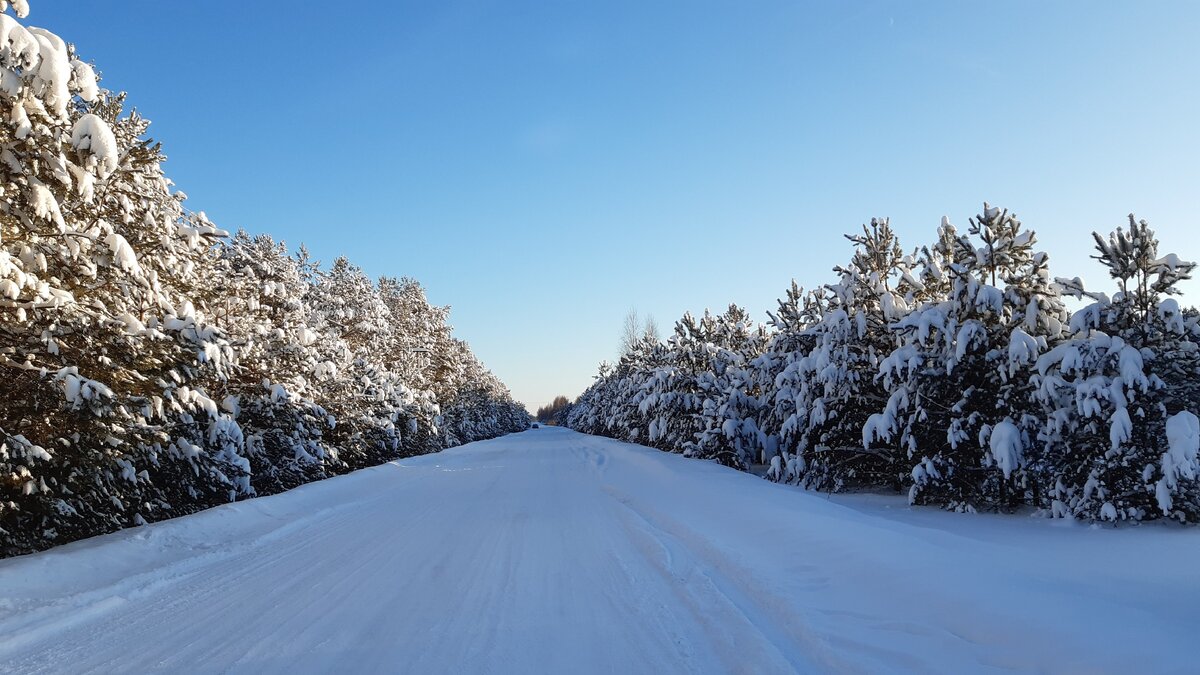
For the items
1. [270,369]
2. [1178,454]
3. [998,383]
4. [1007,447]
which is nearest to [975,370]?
[998,383]

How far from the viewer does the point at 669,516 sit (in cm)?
910

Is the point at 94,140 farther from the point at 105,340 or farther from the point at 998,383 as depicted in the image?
the point at 998,383

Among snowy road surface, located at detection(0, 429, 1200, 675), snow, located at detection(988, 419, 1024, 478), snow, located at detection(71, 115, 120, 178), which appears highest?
→ snow, located at detection(71, 115, 120, 178)

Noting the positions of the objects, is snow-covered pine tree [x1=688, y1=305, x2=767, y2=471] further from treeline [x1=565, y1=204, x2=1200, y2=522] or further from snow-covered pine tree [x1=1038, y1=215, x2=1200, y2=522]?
snow-covered pine tree [x1=1038, y1=215, x2=1200, y2=522]

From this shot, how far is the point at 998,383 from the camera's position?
9898 millimetres

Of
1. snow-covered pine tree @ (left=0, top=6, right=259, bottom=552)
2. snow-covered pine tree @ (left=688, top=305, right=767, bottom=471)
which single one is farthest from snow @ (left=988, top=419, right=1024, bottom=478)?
snow-covered pine tree @ (left=0, top=6, right=259, bottom=552)

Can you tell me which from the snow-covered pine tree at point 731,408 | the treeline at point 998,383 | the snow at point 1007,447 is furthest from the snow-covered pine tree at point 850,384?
the snow-covered pine tree at point 731,408

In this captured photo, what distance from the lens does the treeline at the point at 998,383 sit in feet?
25.8

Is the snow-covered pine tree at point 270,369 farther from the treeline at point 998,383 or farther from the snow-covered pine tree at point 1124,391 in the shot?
the snow-covered pine tree at point 1124,391

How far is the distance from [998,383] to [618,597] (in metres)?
8.01

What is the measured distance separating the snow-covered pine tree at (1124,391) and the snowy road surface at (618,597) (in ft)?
1.75

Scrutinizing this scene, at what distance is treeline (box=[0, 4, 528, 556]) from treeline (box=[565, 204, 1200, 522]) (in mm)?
10786

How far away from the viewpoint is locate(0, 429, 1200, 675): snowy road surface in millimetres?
3754

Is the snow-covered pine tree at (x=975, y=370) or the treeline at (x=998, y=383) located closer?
the treeline at (x=998, y=383)
